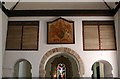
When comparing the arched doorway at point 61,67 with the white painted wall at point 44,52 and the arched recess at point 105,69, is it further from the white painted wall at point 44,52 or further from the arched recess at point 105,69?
the white painted wall at point 44,52

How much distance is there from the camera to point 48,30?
31.9 feet

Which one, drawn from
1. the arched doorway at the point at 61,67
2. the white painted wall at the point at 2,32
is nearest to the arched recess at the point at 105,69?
the arched doorway at the point at 61,67

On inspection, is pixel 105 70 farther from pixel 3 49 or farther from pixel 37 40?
pixel 3 49

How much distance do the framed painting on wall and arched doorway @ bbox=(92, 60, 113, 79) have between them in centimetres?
182

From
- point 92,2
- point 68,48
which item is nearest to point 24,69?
point 68,48

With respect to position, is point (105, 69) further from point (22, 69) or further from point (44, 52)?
point (22, 69)

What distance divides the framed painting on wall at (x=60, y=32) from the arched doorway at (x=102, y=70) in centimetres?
182

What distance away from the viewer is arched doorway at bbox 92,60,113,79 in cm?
962

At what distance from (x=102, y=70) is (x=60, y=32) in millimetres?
3471

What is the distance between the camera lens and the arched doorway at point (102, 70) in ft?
31.6

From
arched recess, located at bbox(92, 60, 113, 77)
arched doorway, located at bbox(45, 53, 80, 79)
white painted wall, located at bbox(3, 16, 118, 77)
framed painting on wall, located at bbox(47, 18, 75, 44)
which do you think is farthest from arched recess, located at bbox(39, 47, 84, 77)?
arched doorway, located at bbox(45, 53, 80, 79)

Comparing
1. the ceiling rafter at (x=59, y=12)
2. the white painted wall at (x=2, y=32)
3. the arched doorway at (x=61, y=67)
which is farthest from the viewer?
the arched doorway at (x=61, y=67)

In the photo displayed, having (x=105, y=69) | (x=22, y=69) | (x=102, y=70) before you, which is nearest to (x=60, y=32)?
(x=105, y=69)

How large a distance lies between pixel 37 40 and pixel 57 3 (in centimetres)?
187
